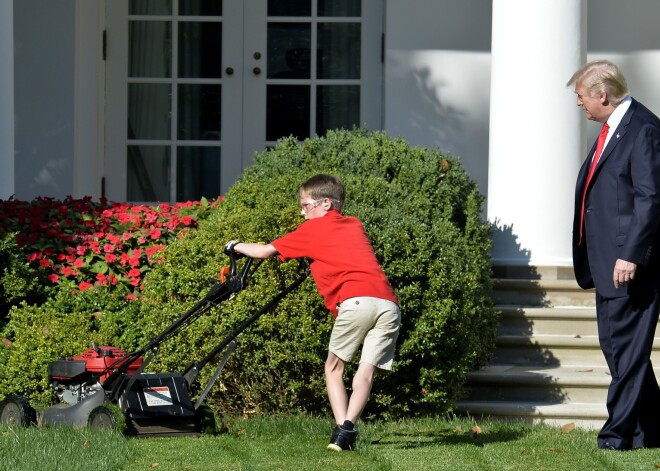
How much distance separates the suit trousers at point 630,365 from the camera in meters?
5.66

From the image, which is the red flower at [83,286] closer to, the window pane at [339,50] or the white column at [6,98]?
the white column at [6,98]

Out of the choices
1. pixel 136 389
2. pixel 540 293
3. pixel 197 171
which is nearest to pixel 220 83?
pixel 197 171

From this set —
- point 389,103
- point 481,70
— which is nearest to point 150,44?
point 389,103

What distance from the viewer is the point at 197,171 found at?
11.4 m

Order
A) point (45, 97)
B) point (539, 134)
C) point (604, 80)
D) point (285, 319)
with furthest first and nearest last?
point (45, 97)
point (539, 134)
point (285, 319)
point (604, 80)

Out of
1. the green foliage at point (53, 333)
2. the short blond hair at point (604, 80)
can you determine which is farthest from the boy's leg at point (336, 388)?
the green foliage at point (53, 333)

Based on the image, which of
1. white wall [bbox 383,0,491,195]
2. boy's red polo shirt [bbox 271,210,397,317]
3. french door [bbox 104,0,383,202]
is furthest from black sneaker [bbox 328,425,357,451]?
french door [bbox 104,0,383,202]

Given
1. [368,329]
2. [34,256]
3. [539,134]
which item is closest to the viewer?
[368,329]

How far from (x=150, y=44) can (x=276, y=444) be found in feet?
20.8

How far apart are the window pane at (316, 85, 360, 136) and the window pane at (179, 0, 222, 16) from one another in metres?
1.25

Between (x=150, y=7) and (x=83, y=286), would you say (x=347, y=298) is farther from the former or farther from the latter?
(x=150, y=7)

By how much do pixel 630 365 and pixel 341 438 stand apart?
56.6 inches

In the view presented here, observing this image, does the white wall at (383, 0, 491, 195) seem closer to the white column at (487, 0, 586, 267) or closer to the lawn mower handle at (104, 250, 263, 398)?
the white column at (487, 0, 586, 267)

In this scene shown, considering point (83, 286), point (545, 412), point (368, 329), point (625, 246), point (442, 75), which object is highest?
point (442, 75)
